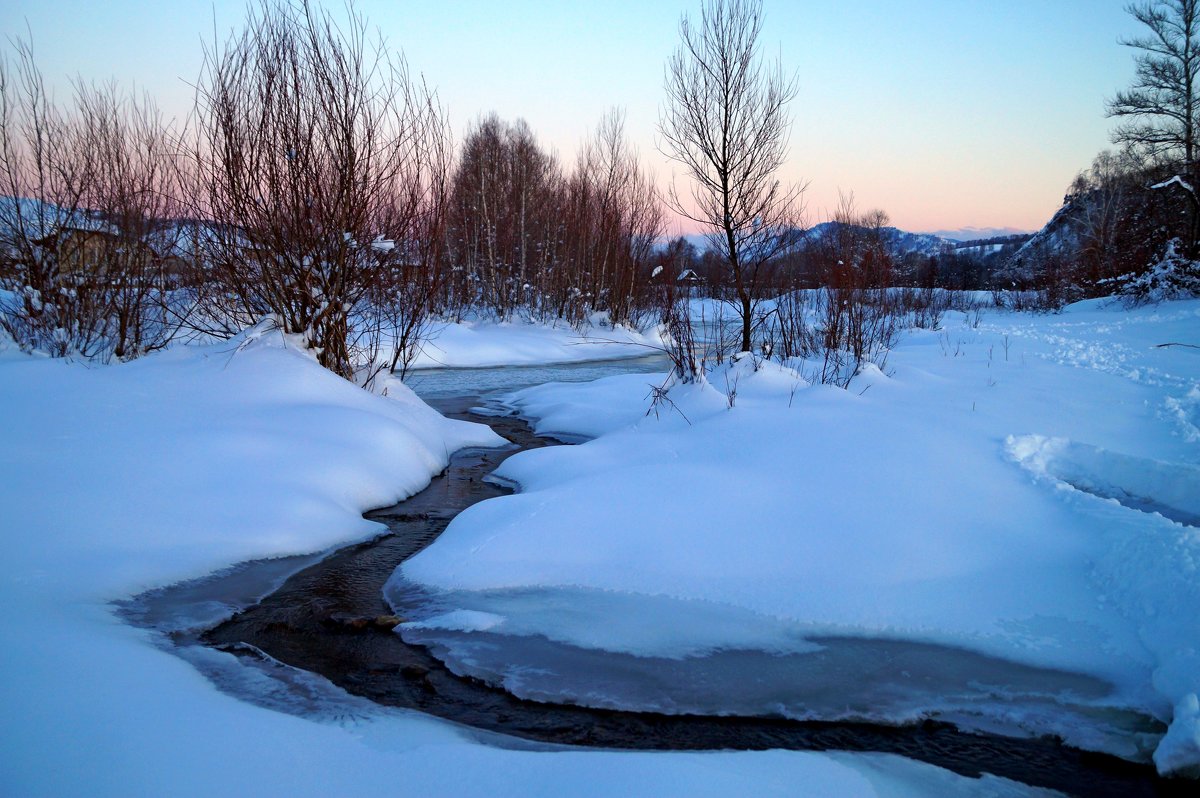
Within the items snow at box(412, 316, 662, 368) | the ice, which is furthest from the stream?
snow at box(412, 316, 662, 368)

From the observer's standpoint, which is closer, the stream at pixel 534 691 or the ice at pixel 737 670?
the stream at pixel 534 691

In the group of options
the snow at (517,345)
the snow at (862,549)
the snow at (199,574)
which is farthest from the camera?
the snow at (517,345)

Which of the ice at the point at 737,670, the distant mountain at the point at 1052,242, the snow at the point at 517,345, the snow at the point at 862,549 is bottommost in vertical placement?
the ice at the point at 737,670

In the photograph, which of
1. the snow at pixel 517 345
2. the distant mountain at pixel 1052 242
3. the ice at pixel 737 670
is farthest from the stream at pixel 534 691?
the distant mountain at pixel 1052 242

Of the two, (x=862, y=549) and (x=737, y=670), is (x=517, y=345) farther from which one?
(x=737, y=670)

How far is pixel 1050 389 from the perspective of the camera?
7.41 meters

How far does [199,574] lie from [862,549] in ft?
11.4

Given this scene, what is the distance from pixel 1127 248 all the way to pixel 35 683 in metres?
27.9

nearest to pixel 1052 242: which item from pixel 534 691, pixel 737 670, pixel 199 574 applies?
pixel 737 670

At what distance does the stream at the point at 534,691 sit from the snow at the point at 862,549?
0.07 meters

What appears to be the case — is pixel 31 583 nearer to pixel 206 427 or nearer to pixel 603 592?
pixel 206 427

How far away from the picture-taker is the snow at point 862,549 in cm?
290

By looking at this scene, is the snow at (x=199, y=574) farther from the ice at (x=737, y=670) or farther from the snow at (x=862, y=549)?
the snow at (x=862, y=549)

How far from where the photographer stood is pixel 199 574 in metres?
3.65
